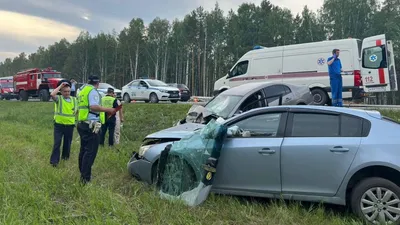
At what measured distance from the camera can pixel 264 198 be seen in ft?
15.5

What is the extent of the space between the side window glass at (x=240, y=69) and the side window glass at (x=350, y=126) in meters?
10.1

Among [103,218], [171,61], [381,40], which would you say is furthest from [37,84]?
[171,61]

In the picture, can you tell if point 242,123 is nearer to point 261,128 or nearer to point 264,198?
point 261,128

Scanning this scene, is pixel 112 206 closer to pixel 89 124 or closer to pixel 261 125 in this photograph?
pixel 89 124

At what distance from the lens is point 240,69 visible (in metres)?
14.3

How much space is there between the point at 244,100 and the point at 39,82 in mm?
21954

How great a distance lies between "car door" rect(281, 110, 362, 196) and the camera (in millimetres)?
3928

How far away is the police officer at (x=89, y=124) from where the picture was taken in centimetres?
523

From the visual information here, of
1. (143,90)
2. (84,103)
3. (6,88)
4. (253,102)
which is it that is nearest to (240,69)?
(143,90)

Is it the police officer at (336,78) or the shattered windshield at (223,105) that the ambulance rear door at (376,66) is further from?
the shattered windshield at (223,105)

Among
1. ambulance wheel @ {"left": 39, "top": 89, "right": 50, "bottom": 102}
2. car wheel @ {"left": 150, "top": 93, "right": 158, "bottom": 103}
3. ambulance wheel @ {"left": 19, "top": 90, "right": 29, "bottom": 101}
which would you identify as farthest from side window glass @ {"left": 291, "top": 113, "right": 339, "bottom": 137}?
ambulance wheel @ {"left": 19, "top": 90, "right": 29, "bottom": 101}

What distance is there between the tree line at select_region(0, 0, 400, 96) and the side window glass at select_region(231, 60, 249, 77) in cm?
2678

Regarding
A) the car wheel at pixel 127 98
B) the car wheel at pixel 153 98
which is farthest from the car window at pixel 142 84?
the car wheel at pixel 127 98

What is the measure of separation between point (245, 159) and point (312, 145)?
0.84m
